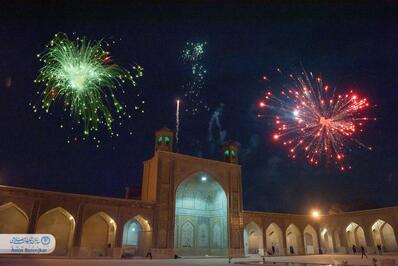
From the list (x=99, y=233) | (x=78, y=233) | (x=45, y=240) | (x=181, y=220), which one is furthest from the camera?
(x=181, y=220)

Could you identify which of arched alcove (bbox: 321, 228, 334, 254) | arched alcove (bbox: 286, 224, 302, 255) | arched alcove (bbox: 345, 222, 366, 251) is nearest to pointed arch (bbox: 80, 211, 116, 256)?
arched alcove (bbox: 286, 224, 302, 255)

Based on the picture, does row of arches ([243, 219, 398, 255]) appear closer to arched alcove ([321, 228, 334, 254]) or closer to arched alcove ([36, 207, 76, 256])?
arched alcove ([321, 228, 334, 254])

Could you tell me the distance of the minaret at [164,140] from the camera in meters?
31.0

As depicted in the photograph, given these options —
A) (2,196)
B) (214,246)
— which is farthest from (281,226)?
(2,196)

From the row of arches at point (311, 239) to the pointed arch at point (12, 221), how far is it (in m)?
21.6

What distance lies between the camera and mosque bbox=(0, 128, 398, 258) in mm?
23562

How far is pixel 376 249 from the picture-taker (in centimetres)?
3228

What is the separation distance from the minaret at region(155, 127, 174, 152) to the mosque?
0.07 m

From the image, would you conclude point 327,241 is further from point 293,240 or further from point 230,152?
point 230,152

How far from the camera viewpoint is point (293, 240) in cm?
3850

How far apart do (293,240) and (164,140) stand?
67.6ft

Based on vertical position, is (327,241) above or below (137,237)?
above
